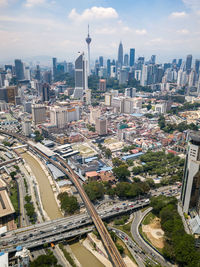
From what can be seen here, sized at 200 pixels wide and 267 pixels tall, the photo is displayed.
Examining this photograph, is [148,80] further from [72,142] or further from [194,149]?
[194,149]

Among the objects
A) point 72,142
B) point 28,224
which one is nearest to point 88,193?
point 28,224

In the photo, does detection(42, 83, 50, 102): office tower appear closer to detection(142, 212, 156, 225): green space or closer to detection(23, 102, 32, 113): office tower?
A: detection(23, 102, 32, 113): office tower

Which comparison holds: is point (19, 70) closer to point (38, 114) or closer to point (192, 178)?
point (38, 114)

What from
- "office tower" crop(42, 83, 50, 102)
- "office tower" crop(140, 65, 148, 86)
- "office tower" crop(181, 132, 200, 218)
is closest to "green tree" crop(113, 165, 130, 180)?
"office tower" crop(181, 132, 200, 218)

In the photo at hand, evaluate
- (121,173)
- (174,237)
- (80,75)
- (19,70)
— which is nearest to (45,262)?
(174,237)

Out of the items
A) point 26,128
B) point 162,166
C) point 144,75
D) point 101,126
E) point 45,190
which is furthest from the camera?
point 144,75
